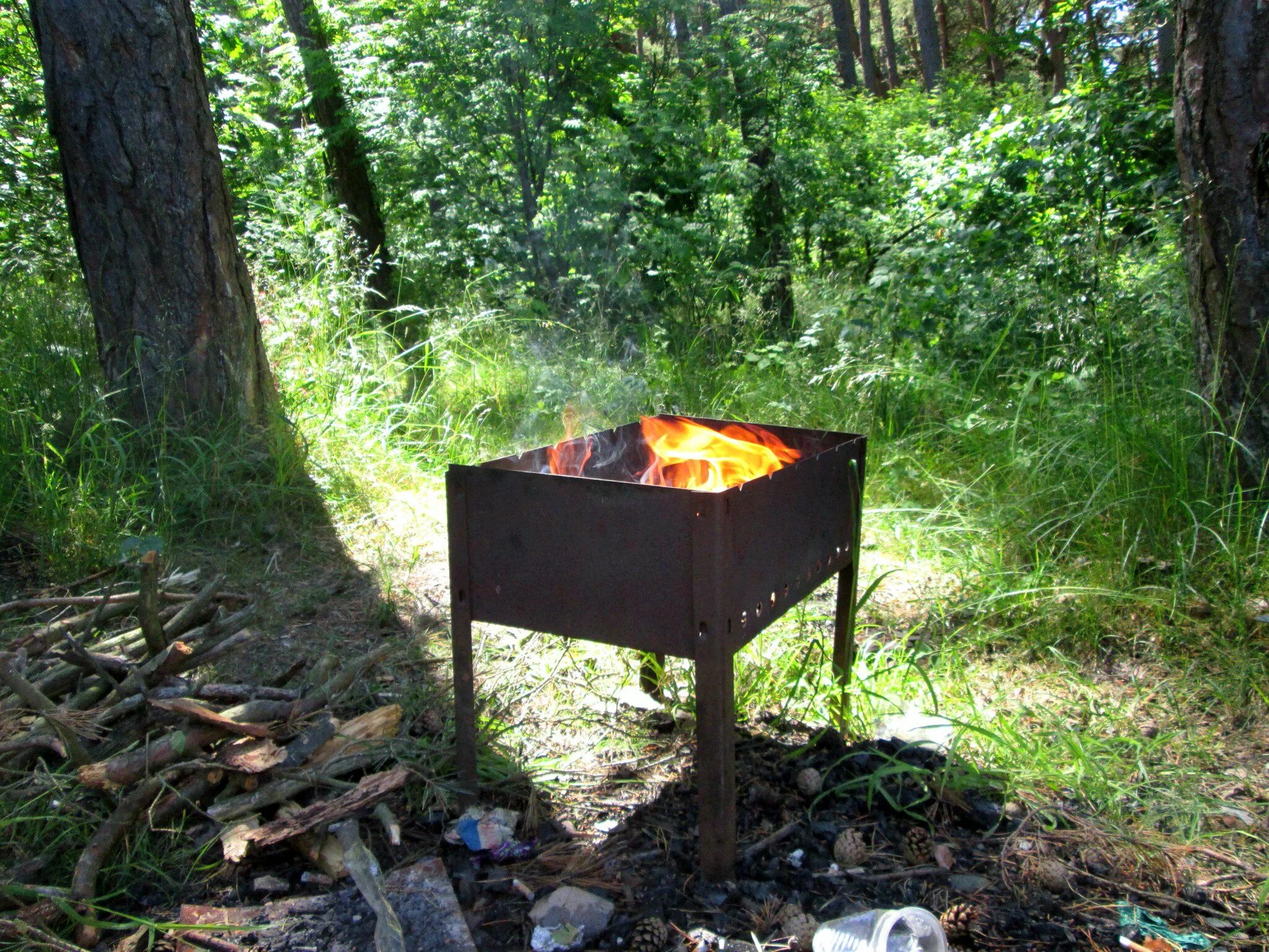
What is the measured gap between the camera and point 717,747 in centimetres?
206

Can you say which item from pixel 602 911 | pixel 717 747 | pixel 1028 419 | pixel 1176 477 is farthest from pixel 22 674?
pixel 1028 419

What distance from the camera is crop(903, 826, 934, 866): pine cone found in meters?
2.16

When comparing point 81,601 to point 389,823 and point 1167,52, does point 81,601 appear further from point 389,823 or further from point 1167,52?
point 1167,52

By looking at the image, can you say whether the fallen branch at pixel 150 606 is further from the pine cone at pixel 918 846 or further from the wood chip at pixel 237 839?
the pine cone at pixel 918 846

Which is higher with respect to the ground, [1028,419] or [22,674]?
[1028,419]

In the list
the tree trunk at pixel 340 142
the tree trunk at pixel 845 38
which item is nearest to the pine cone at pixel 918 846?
the tree trunk at pixel 340 142

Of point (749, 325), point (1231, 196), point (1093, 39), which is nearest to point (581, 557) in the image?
point (1231, 196)

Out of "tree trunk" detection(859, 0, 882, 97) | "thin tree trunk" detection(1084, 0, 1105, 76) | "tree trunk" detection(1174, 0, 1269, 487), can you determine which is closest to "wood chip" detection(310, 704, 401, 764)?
"tree trunk" detection(1174, 0, 1269, 487)

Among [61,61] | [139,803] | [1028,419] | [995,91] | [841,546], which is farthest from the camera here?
[995,91]

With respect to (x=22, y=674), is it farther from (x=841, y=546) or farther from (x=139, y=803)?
(x=841, y=546)

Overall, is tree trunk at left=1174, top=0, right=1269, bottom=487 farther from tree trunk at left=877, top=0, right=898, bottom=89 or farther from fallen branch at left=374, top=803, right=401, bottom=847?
tree trunk at left=877, top=0, right=898, bottom=89

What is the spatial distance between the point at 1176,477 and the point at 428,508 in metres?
3.17

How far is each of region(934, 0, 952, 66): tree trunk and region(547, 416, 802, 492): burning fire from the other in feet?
70.2

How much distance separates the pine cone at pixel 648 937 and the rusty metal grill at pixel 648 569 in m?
0.24
